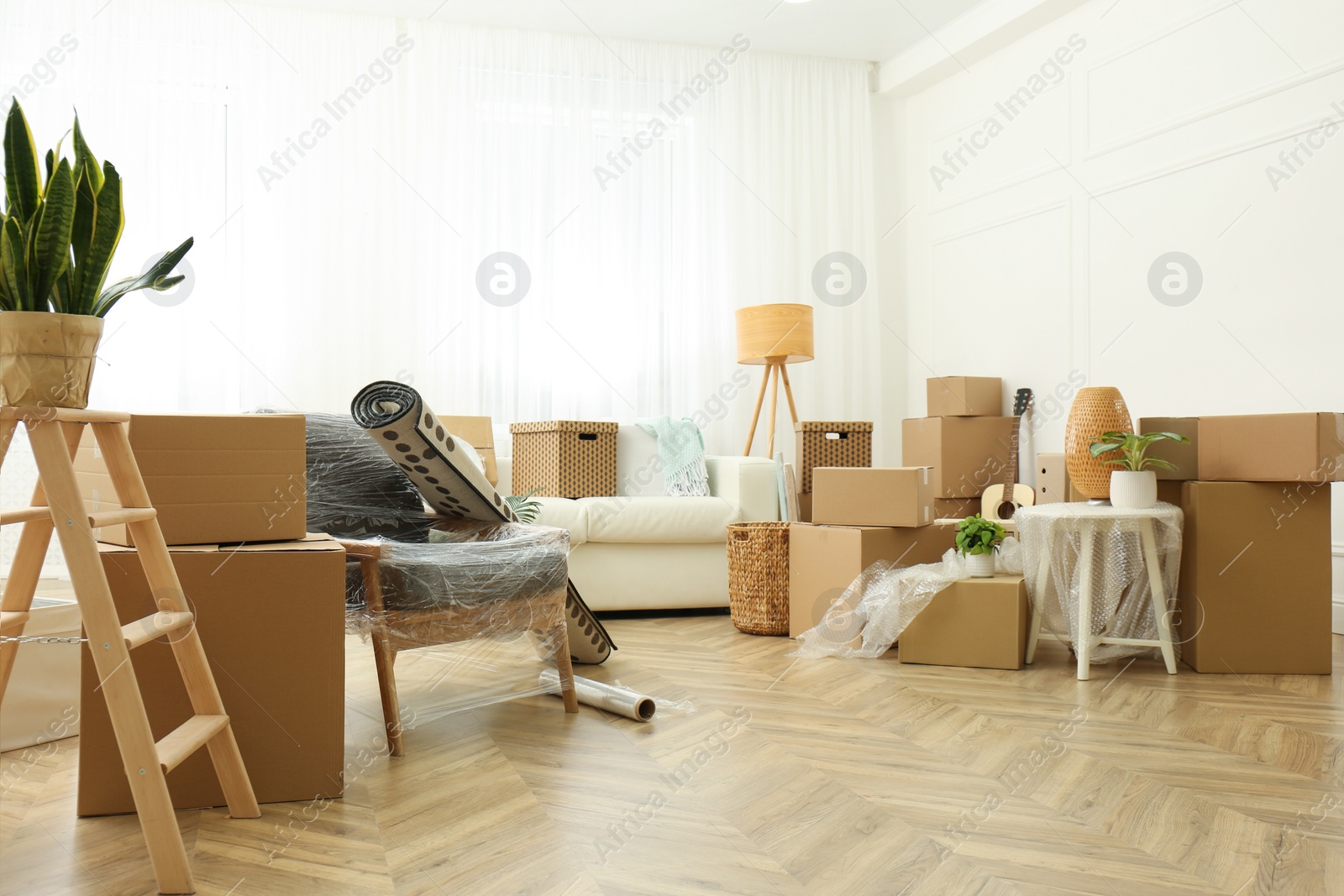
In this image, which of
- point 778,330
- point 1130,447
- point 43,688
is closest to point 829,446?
point 778,330

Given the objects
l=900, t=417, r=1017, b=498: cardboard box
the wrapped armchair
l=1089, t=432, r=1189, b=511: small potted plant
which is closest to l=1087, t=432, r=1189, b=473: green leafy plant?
l=1089, t=432, r=1189, b=511: small potted plant

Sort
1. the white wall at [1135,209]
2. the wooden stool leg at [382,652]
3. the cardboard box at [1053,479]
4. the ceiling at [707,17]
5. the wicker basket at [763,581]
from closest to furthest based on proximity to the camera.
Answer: the wooden stool leg at [382,652] → the wicker basket at [763,581] → the white wall at [1135,209] → the cardboard box at [1053,479] → the ceiling at [707,17]

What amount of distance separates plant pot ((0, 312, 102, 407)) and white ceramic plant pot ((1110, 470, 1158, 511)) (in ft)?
7.58

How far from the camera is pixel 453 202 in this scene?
4.52 m

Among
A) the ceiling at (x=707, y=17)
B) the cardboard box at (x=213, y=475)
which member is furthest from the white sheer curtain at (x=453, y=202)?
the cardboard box at (x=213, y=475)

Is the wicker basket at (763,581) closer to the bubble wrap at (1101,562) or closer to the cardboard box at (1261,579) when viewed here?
the bubble wrap at (1101,562)

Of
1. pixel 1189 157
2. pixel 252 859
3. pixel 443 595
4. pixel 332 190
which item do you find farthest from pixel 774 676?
pixel 332 190

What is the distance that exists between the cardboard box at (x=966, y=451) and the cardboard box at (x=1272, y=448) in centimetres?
177

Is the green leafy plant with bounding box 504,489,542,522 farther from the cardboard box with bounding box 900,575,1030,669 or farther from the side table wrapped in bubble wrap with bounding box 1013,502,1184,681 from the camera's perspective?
the side table wrapped in bubble wrap with bounding box 1013,502,1184,681

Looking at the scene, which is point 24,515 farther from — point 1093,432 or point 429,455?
point 1093,432

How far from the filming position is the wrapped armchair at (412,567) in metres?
1.83

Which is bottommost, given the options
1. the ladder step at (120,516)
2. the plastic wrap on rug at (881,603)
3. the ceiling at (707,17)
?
the plastic wrap on rug at (881,603)

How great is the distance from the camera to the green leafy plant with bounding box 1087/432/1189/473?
245 centimetres

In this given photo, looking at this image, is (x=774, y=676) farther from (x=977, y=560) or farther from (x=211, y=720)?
(x=211, y=720)
